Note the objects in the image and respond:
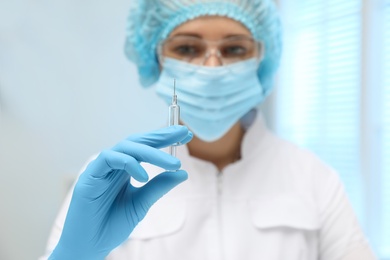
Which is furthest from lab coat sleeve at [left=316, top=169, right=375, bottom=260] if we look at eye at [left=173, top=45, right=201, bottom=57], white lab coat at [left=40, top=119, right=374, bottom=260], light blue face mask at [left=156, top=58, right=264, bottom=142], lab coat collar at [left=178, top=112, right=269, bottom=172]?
eye at [left=173, top=45, right=201, bottom=57]

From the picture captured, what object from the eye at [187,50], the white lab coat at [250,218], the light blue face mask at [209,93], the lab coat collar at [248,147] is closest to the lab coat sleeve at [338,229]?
the white lab coat at [250,218]

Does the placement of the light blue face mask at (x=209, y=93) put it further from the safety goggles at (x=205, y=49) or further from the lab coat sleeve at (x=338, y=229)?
the lab coat sleeve at (x=338, y=229)

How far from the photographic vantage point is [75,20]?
0.82m

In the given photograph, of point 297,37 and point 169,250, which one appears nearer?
point 169,250

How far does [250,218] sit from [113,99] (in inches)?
18.9

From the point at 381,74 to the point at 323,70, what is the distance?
0.25m

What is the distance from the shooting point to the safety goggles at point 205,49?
0.89 m

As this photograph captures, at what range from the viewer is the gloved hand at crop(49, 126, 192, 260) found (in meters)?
0.56

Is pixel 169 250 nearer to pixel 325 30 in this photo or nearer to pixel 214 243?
pixel 214 243

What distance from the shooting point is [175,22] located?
0.92 meters

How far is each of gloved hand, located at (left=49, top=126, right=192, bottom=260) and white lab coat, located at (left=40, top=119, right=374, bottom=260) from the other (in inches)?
8.1

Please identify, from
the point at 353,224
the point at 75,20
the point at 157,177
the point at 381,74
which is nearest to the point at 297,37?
the point at 381,74

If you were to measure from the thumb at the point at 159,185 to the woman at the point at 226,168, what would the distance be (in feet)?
0.78

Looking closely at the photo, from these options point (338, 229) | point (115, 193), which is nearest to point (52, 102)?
point (115, 193)
